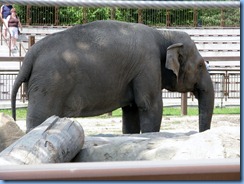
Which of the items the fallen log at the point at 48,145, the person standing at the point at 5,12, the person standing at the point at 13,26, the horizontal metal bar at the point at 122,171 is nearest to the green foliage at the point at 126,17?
the person standing at the point at 13,26

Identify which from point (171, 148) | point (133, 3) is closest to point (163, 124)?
point (171, 148)

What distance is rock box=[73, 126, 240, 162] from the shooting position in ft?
13.1

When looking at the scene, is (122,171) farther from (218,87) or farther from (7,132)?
(218,87)

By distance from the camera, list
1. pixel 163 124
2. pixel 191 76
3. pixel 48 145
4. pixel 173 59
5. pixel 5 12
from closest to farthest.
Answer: pixel 48 145, pixel 173 59, pixel 191 76, pixel 163 124, pixel 5 12

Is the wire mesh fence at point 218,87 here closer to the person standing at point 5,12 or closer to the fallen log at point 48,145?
the person standing at point 5,12

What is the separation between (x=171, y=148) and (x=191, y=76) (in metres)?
3.60

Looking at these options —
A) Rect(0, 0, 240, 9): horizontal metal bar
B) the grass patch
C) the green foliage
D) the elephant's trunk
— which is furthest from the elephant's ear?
the green foliage

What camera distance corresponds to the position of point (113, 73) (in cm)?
725

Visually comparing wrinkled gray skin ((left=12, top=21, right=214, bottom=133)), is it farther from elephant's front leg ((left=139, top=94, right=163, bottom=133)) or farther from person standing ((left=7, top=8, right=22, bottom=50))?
person standing ((left=7, top=8, right=22, bottom=50))

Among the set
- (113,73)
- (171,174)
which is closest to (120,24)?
(113,73)

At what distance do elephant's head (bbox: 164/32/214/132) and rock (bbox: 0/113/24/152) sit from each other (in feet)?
8.26

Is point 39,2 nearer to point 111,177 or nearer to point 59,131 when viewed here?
point 111,177

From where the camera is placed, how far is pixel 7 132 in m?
5.45

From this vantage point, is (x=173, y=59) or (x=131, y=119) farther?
(x=131, y=119)
